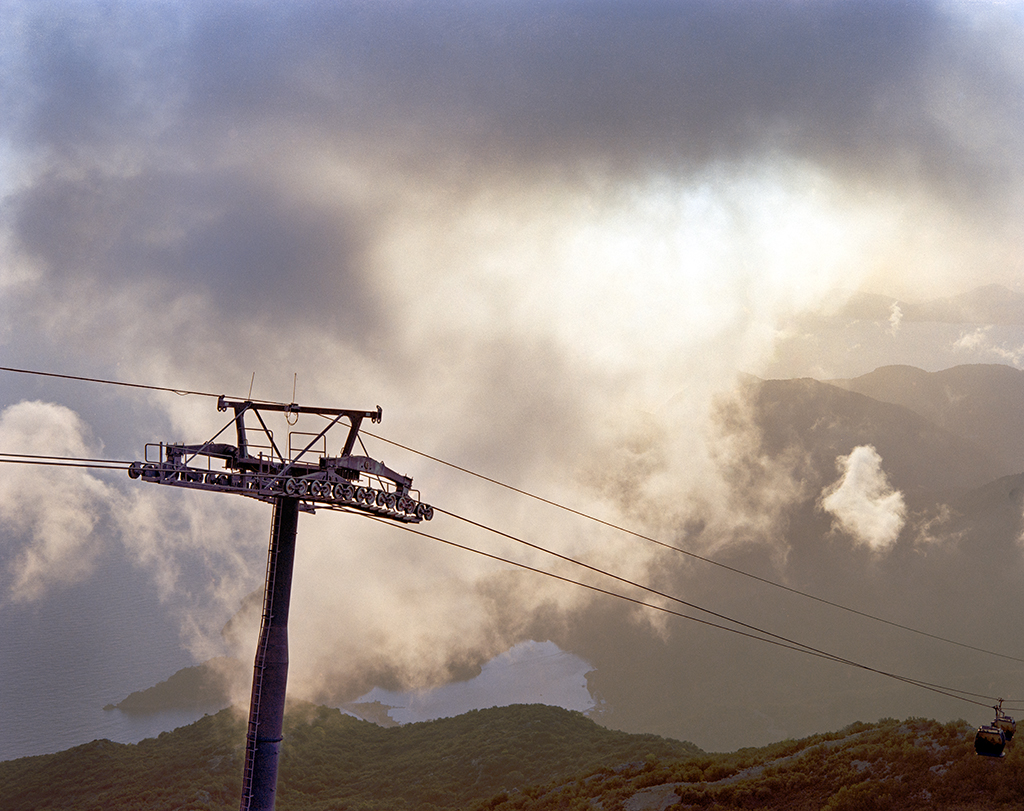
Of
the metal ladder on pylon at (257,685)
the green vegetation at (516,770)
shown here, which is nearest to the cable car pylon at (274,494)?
the metal ladder on pylon at (257,685)

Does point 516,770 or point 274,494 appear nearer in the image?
point 274,494

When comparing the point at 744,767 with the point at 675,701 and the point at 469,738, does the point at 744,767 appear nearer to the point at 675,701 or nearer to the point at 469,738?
the point at 469,738

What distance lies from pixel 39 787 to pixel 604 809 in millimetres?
82112

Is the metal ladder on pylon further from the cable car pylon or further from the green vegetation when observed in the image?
the green vegetation

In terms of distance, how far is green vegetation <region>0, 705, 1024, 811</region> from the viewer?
3822 centimetres

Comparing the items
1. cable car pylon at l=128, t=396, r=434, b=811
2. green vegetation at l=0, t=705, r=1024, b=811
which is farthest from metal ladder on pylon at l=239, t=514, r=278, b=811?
green vegetation at l=0, t=705, r=1024, b=811

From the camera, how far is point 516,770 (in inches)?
3219

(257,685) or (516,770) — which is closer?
(257,685)

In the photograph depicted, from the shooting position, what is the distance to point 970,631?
195250 millimetres

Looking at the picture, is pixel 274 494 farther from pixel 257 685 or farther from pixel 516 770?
pixel 516 770

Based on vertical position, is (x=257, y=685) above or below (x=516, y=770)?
above

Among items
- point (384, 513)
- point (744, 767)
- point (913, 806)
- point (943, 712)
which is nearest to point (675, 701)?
point (943, 712)

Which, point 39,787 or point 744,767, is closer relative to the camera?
point 744,767

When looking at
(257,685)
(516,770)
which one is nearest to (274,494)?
(257,685)
